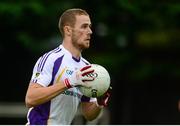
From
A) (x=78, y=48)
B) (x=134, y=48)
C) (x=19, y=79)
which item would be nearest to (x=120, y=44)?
(x=134, y=48)

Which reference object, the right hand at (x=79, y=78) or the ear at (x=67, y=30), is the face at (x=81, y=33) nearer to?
the ear at (x=67, y=30)

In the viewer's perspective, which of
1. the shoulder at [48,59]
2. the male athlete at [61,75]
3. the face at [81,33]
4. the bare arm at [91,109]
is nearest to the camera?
the male athlete at [61,75]

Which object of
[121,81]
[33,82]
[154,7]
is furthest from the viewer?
[121,81]

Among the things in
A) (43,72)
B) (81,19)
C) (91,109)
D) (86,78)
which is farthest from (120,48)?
(86,78)

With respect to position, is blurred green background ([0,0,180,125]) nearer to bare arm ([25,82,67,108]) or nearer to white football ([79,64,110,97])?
white football ([79,64,110,97])

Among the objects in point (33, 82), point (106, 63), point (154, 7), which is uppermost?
point (154, 7)

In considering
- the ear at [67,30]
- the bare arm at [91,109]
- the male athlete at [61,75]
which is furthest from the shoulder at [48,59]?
the bare arm at [91,109]

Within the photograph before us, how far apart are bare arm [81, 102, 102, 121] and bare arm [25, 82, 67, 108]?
1.12 m

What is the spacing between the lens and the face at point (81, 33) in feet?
28.6

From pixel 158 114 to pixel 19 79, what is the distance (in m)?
3.54

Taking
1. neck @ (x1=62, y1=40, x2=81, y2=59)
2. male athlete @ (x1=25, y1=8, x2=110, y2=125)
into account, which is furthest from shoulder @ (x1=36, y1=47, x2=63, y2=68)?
neck @ (x1=62, y1=40, x2=81, y2=59)

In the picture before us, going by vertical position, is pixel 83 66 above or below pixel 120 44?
below

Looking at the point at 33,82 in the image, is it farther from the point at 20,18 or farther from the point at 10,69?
the point at 10,69

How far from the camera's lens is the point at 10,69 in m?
19.5
